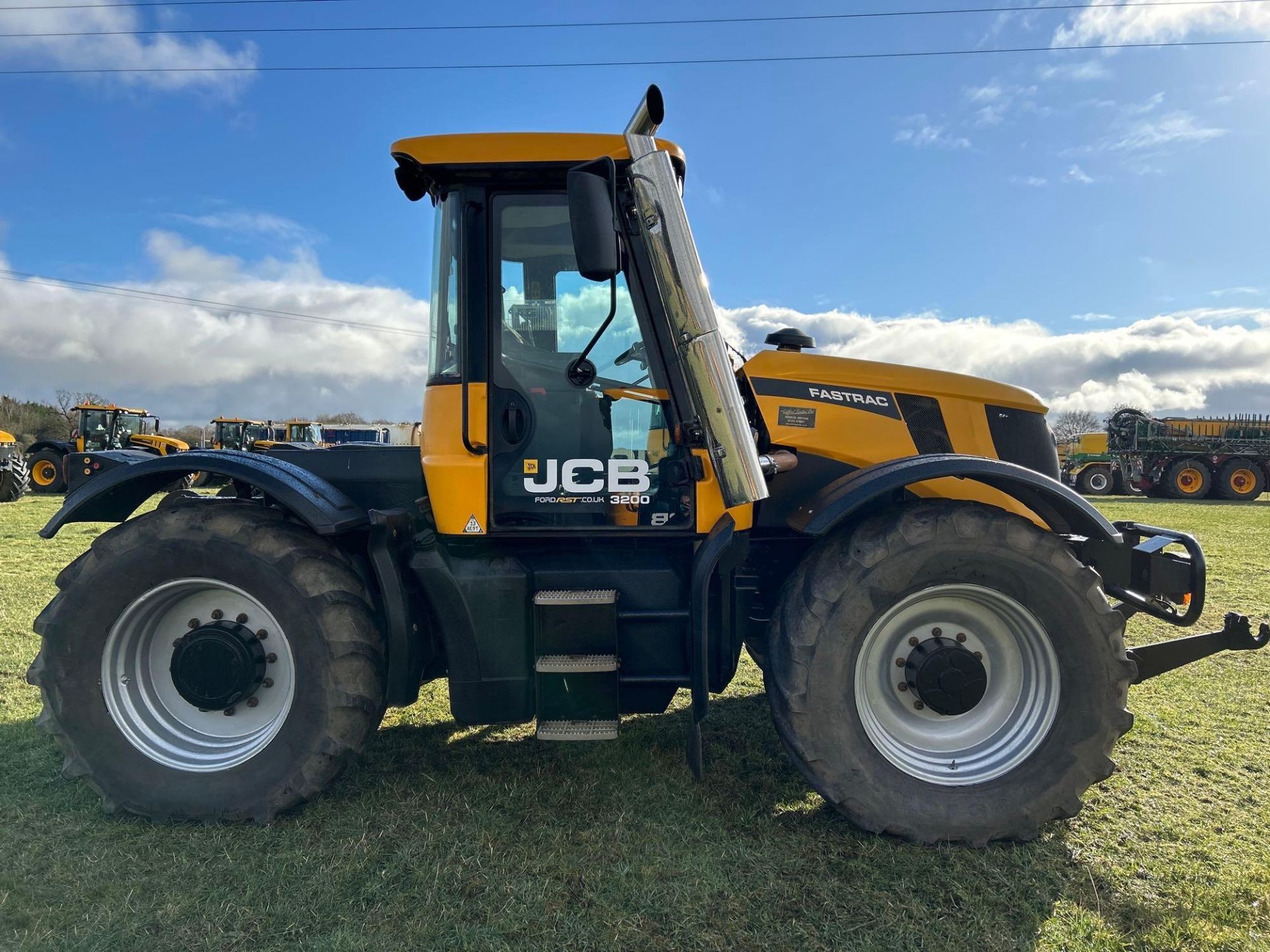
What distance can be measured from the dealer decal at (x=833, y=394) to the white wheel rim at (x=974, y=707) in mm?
866

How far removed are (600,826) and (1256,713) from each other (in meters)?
3.78

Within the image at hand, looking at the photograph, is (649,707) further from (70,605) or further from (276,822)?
(70,605)

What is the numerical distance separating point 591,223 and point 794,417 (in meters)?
1.28

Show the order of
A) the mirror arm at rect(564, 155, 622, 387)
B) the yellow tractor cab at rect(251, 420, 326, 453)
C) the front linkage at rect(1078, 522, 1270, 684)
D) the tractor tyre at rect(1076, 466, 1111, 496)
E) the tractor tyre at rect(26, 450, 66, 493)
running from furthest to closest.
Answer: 1. the yellow tractor cab at rect(251, 420, 326, 453)
2. the tractor tyre at rect(1076, 466, 1111, 496)
3. the tractor tyre at rect(26, 450, 66, 493)
4. the front linkage at rect(1078, 522, 1270, 684)
5. the mirror arm at rect(564, 155, 622, 387)

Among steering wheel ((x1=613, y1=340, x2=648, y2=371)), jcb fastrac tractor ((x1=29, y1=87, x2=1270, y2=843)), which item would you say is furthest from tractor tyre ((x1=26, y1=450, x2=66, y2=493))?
steering wheel ((x1=613, y1=340, x2=648, y2=371))

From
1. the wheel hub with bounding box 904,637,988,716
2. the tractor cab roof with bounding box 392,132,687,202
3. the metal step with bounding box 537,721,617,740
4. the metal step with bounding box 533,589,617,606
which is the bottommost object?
the metal step with bounding box 537,721,617,740

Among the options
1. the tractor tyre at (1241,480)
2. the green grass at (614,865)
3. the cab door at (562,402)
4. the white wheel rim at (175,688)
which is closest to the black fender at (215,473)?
the white wheel rim at (175,688)

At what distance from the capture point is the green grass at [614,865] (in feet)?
7.34

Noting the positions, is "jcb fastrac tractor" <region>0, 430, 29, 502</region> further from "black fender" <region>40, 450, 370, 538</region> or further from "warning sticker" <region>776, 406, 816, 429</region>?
"warning sticker" <region>776, 406, 816, 429</region>

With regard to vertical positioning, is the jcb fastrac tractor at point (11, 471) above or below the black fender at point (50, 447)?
below

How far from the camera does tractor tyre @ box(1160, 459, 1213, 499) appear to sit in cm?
2150

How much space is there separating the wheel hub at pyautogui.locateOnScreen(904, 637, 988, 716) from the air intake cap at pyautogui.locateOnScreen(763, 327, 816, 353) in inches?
59.0

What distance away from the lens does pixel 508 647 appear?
295 cm

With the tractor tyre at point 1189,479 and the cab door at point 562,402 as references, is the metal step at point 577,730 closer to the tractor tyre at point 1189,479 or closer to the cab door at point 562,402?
the cab door at point 562,402
